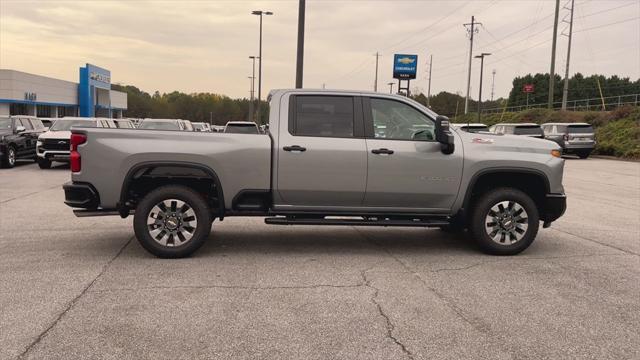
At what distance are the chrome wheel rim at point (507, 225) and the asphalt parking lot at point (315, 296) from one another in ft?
0.84

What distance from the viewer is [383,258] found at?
651cm

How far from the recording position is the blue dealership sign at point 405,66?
108 feet

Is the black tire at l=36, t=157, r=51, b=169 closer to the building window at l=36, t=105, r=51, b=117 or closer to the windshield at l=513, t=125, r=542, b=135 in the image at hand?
the windshield at l=513, t=125, r=542, b=135

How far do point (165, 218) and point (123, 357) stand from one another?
2704 mm

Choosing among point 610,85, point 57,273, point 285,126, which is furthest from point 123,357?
point 610,85

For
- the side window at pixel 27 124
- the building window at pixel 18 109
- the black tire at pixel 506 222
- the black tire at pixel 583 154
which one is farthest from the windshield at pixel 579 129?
the building window at pixel 18 109

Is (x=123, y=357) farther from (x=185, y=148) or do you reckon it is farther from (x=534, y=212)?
(x=534, y=212)

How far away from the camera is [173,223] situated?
6.22m

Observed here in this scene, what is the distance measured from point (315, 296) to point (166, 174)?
7.97 ft

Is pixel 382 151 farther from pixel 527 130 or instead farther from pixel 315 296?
→ pixel 527 130

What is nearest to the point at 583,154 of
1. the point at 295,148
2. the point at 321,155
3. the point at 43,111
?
the point at 321,155

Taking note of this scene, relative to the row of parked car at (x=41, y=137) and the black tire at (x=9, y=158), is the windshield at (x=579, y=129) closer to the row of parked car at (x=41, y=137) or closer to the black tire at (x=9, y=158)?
the row of parked car at (x=41, y=137)

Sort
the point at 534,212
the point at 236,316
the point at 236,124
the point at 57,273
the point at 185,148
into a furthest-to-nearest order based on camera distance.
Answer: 1. the point at 236,124
2. the point at 534,212
3. the point at 185,148
4. the point at 57,273
5. the point at 236,316

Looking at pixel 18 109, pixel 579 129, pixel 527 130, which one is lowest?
pixel 527 130
